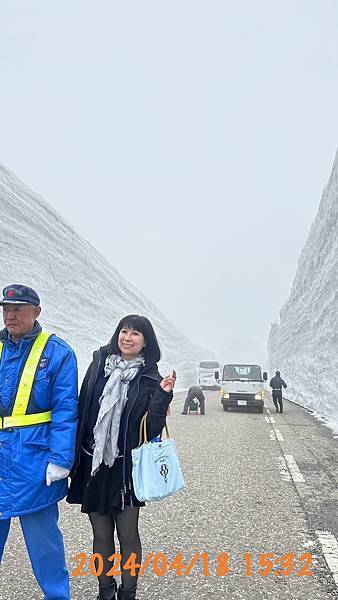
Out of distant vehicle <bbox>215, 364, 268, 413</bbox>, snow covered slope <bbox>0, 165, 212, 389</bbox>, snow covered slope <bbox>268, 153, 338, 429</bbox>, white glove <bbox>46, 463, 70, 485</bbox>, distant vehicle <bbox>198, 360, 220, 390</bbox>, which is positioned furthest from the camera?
snow covered slope <bbox>0, 165, 212, 389</bbox>

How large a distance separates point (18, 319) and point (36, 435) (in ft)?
2.36

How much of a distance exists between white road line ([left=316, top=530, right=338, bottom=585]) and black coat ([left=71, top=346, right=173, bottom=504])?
1887 millimetres

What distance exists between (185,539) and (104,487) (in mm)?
1877

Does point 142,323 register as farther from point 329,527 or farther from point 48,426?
point 329,527

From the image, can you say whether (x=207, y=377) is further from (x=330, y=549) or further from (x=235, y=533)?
(x=330, y=549)

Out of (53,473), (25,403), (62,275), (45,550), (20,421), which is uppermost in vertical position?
(62,275)

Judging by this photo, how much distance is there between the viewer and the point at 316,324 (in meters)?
29.9

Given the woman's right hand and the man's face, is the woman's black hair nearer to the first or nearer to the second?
the woman's right hand

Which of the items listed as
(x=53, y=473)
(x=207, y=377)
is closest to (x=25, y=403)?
(x=53, y=473)

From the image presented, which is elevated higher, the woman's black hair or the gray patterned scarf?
the woman's black hair

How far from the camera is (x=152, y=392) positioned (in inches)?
128

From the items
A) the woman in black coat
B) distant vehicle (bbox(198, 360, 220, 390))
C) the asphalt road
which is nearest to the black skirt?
the woman in black coat

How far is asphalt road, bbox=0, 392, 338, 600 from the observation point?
3619 millimetres

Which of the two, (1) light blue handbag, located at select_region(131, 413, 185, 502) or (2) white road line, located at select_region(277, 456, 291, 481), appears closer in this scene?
(1) light blue handbag, located at select_region(131, 413, 185, 502)
